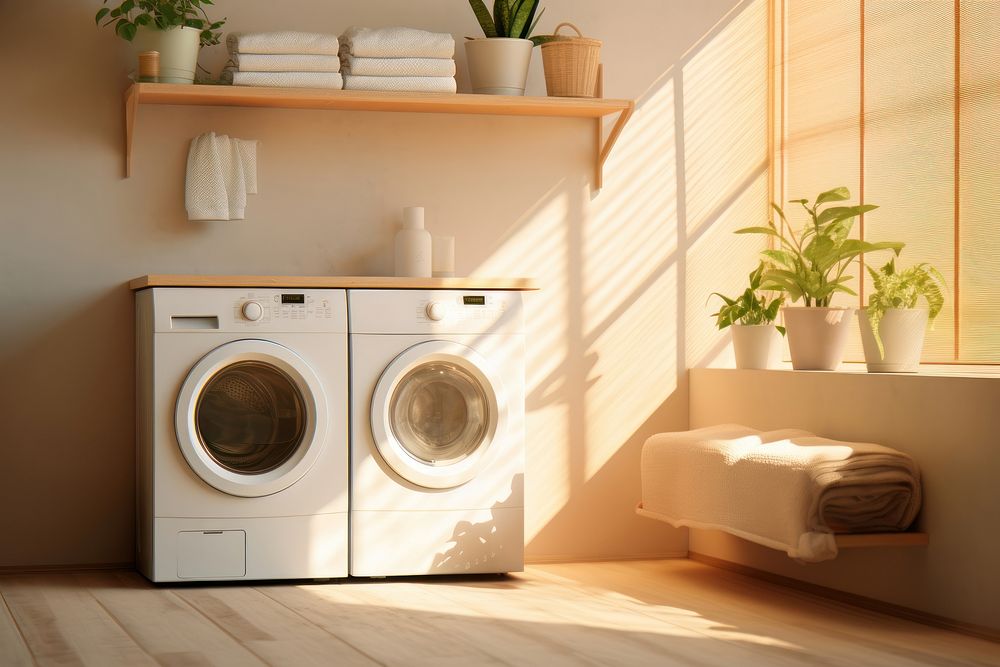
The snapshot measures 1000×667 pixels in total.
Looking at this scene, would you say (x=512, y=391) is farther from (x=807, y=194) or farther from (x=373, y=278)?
(x=807, y=194)

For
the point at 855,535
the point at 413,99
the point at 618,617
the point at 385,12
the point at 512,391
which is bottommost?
the point at 618,617

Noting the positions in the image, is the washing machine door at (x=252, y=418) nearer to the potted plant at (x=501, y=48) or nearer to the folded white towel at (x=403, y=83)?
the folded white towel at (x=403, y=83)

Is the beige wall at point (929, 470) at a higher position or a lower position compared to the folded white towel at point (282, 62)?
lower

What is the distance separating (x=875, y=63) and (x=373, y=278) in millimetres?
1605

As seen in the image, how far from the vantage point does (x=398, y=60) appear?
11.6 feet

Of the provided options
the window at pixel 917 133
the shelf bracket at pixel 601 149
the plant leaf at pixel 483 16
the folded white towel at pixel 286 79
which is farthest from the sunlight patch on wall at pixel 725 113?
the folded white towel at pixel 286 79

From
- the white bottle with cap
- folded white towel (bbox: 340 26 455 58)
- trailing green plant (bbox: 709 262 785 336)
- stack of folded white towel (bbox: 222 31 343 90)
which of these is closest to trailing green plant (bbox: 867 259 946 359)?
trailing green plant (bbox: 709 262 785 336)

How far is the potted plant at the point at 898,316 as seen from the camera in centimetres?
317

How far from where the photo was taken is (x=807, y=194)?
3941 millimetres

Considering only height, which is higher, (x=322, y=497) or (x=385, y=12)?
(x=385, y=12)

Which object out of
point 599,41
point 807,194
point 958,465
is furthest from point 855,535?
point 599,41

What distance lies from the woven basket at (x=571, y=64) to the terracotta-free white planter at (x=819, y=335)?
93cm

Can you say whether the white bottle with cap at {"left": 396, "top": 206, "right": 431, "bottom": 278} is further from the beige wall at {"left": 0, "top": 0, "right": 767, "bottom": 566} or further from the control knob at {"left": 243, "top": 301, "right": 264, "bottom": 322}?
the control knob at {"left": 243, "top": 301, "right": 264, "bottom": 322}

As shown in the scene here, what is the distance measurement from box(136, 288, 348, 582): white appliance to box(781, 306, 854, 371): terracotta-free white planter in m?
1.30
